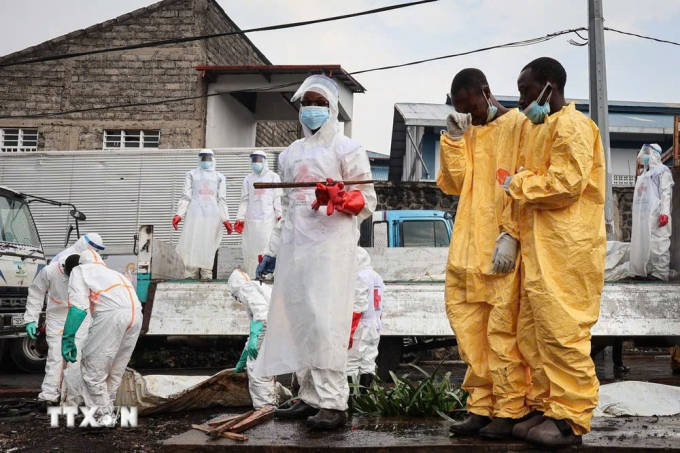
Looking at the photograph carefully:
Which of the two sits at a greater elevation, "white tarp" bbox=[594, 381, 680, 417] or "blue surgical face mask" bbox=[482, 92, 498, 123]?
"blue surgical face mask" bbox=[482, 92, 498, 123]

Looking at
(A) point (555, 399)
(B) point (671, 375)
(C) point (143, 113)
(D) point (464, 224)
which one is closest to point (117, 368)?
(D) point (464, 224)

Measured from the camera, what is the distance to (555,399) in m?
3.30

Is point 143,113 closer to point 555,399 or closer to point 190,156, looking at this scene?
point 190,156

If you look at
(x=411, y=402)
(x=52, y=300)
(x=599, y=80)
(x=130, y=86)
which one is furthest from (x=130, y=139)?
(x=411, y=402)

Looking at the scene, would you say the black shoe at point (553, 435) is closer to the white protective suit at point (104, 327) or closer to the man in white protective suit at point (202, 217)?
the white protective suit at point (104, 327)

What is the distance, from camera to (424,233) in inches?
494

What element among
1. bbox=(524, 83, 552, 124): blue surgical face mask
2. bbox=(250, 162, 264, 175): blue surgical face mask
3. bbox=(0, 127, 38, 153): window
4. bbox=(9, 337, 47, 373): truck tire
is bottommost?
bbox=(9, 337, 47, 373): truck tire

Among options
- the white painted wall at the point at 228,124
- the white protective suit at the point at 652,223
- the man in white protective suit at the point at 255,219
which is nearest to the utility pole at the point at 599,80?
the white protective suit at the point at 652,223

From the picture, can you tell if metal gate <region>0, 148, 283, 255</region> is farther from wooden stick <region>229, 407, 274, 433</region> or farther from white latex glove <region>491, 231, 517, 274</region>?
white latex glove <region>491, 231, 517, 274</region>

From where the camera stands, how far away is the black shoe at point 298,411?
14.4ft

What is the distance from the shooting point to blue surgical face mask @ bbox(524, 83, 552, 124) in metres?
3.56

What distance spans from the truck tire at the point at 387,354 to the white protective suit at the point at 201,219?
3.97 metres

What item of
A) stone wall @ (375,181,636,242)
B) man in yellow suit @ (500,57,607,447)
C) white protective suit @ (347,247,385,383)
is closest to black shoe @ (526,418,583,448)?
man in yellow suit @ (500,57,607,447)

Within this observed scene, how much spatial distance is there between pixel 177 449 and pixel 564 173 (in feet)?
7.47
